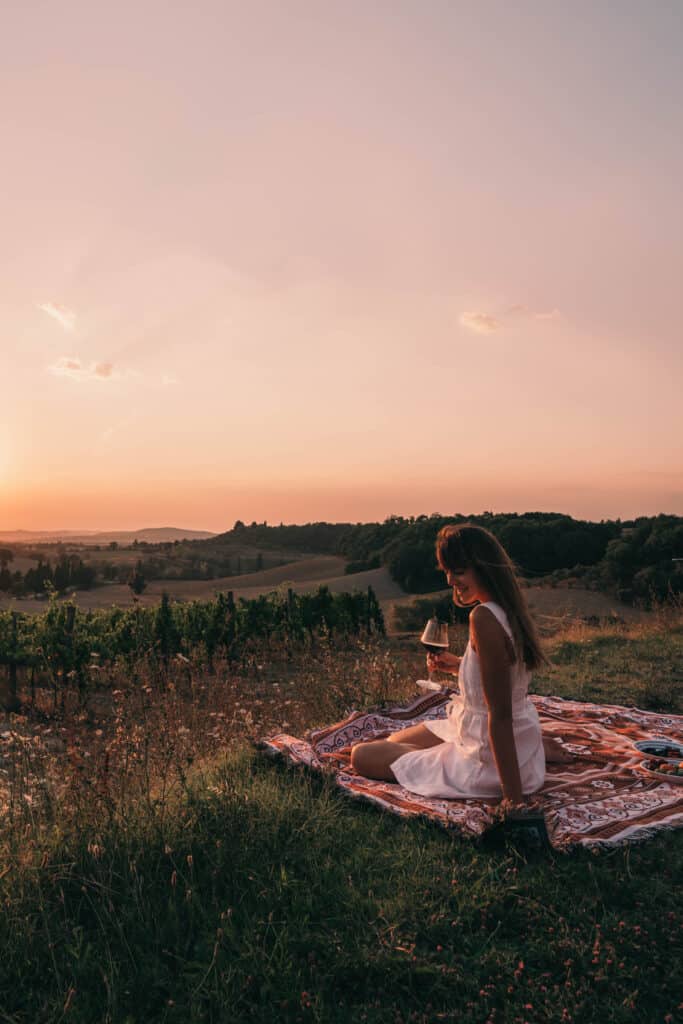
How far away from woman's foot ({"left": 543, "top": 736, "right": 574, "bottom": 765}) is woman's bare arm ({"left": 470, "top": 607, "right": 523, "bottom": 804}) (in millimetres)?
1308

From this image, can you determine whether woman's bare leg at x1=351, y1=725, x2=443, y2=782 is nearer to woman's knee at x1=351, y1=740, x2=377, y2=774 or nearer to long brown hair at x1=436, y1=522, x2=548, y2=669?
woman's knee at x1=351, y1=740, x2=377, y2=774

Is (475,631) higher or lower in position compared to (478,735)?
higher

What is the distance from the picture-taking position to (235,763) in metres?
4.73

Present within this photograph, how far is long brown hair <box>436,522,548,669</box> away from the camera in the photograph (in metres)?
3.83

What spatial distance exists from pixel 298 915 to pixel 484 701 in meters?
1.49

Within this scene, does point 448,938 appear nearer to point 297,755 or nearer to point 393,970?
point 393,970

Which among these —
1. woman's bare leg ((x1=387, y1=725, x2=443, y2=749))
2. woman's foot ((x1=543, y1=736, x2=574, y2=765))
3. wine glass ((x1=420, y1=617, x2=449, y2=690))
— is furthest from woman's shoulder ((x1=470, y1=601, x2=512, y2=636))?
woman's foot ((x1=543, y1=736, x2=574, y2=765))

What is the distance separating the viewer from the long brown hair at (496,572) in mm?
3830

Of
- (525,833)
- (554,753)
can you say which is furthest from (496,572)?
(554,753)

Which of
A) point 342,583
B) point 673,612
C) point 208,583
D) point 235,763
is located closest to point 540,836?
point 235,763

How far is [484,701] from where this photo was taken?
4.01 metres

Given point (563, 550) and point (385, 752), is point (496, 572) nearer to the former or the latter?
point (385, 752)

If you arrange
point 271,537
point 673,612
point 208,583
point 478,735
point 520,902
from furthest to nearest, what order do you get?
1. point 271,537
2. point 208,583
3. point 673,612
4. point 478,735
5. point 520,902

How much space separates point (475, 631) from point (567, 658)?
680 centimetres
